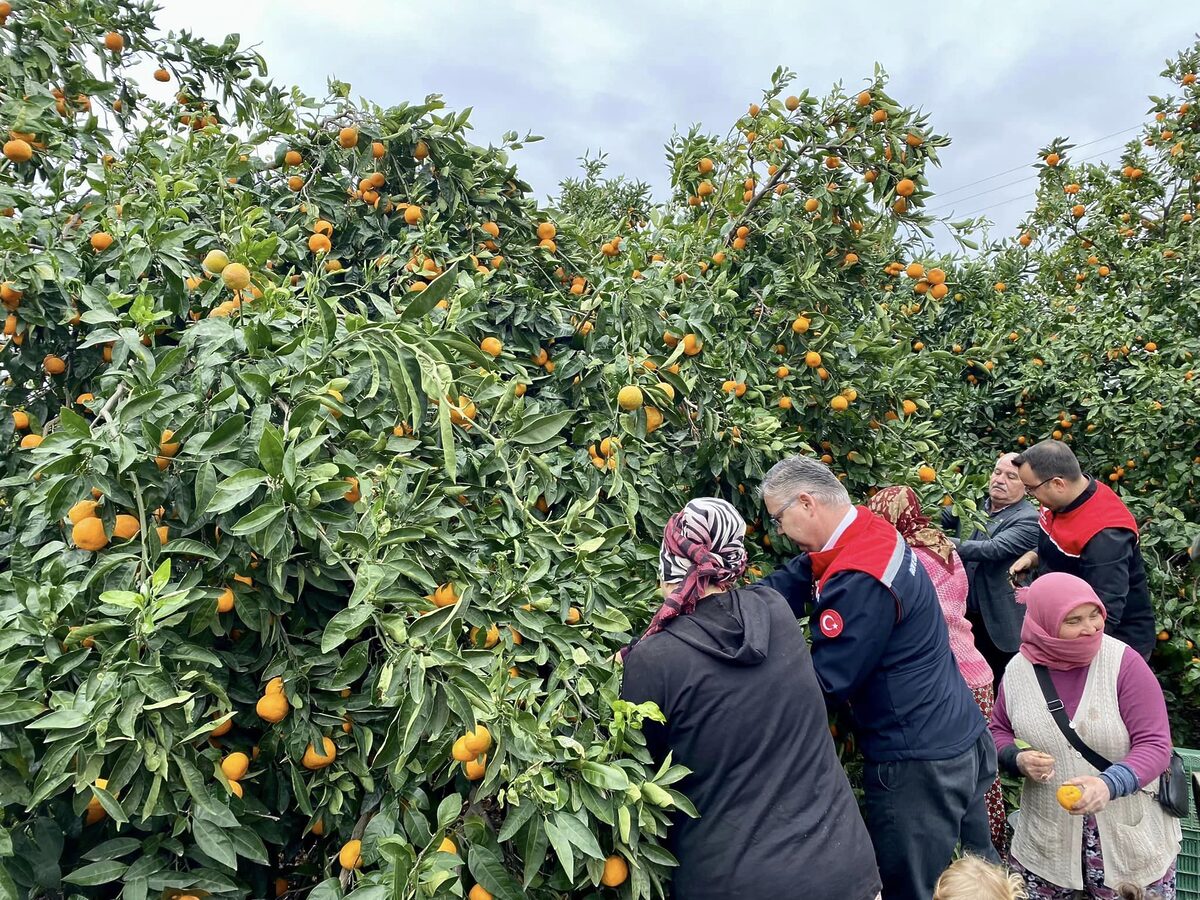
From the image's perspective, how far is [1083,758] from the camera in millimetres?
2109

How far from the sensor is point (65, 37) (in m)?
2.64

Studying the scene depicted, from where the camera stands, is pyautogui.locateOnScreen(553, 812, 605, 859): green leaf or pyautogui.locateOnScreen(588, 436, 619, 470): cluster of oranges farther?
pyautogui.locateOnScreen(588, 436, 619, 470): cluster of oranges

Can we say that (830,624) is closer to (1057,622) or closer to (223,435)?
(1057,622)

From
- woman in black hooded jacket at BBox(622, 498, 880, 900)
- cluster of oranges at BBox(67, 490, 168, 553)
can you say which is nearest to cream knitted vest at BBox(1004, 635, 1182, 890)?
woman in black hooded jacket at BBox(622, 498, 880, 900)

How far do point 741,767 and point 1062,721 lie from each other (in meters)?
1.17

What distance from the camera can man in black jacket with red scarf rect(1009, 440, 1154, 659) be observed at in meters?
2.87

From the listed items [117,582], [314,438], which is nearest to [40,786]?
[117,582]

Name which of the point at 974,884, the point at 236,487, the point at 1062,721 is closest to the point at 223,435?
the point at 236,487

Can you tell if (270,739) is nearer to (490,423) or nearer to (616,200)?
(490,423)

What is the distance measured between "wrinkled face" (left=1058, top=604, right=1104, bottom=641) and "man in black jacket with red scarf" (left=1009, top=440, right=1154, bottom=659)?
92 centimetres

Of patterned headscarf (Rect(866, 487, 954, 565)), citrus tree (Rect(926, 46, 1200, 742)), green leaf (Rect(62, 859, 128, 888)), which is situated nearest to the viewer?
green leaf (Rect(62, 859, 128, 888))

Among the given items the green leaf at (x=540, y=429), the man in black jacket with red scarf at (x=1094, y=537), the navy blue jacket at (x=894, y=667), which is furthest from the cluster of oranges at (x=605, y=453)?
the man in black jacket with red scarf at (x=1094, y=537)

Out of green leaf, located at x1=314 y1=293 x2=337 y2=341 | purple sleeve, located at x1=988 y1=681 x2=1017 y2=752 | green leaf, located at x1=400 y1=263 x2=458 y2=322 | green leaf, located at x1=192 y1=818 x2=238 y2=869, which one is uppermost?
green leaf, located at x1=400 y1=263 x2=458 y2=322

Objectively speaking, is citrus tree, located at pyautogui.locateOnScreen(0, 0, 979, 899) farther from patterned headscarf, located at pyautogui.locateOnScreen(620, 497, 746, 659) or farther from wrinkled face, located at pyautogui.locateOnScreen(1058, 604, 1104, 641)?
wrinkled face, located at pyautogui.locateOnScreen(1058, 604, 1104, 641)
